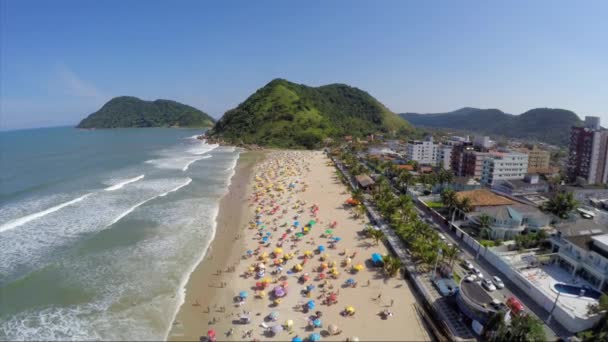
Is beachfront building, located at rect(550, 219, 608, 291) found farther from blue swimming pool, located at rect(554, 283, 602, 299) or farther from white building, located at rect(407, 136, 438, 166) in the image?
white building, located at rect(407, 136, 438, 166)

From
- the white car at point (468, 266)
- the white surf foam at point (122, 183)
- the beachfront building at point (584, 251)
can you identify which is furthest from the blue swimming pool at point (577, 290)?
the white surf foam at point (122, 183)

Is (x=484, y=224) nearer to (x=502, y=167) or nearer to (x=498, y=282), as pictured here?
(x=498, y=282)

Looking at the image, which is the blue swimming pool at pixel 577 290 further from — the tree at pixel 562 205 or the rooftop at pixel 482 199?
the tree at pixel 562 205

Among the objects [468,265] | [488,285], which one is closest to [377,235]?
[468,265]

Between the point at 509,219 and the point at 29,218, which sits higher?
the point at 509,219

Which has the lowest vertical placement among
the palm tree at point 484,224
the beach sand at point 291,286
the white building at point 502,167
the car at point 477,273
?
the beach sand at point 291,286

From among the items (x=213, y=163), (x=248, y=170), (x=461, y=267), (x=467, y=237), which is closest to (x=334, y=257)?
(x=461, y=267)

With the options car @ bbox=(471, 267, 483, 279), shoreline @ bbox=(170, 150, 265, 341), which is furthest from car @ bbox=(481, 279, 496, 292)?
shoreline @ bbox=(170, 150, 265, 341)
